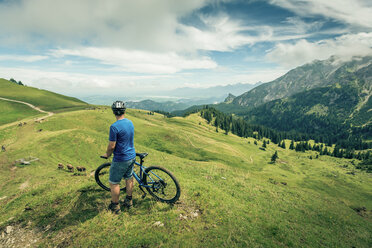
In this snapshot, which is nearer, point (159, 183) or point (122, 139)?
point (122, 139)

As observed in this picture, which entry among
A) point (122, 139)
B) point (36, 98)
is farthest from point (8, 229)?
point (36, 98)

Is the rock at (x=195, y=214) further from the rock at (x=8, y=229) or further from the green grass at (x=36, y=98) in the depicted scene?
the green grass at (x=36, y=98)

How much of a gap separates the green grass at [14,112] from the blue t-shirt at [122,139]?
358 feet

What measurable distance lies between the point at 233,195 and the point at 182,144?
67.9 metres

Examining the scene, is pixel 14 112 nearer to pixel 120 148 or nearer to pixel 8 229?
pixel 8 229

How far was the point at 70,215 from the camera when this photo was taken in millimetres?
9320

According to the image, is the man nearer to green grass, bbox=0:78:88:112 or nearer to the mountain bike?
the mountain bike

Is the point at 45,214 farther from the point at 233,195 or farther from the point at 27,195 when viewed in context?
the point at 233,195

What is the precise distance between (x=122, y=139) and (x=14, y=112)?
128373 mm

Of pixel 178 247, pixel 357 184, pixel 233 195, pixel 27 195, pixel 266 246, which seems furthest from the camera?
pixel 357 184

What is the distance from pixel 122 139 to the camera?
26.6 ft

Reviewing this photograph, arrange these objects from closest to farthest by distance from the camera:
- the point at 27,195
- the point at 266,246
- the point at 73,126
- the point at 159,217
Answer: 1. the point at 266,246
2. the point at 159,217
3. the point at 27,195
4. the point at 73,126

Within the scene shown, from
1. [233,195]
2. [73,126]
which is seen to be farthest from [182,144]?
[233,195]

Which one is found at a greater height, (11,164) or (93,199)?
(93,199)
